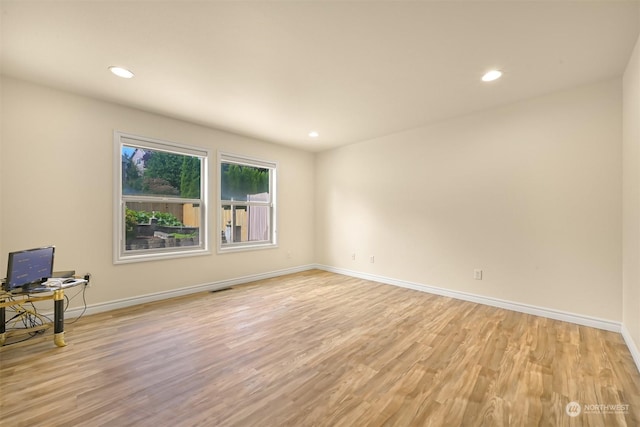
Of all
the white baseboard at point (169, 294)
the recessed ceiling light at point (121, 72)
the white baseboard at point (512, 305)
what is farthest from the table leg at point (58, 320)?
the white baseboard at point (512, 305)

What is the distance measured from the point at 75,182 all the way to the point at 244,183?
7.41 feet

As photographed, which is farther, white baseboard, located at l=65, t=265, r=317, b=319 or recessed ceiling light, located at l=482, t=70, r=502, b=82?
white baseboard, located at l=65, t=265, r=317, b=319

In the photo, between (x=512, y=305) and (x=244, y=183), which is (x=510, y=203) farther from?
(x=244, y=183)

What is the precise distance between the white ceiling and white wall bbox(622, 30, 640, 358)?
10.9 inches

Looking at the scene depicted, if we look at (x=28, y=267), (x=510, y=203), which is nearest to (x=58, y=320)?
(x=28, y=267)

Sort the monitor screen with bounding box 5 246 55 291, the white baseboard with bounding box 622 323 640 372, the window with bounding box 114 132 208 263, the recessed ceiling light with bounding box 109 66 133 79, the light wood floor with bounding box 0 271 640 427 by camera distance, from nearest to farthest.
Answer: the light wood floor with bounding box 0 271 640 427, the white baseboard with bounding box 622 323 640 372, the monitor screen with bounding box 5 246 55 291, the recessed ceiling light with bounding box 109 66 133 79, the window with bounding box 114 132 208 263

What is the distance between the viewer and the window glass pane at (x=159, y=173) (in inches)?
137

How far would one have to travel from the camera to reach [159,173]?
147 inches

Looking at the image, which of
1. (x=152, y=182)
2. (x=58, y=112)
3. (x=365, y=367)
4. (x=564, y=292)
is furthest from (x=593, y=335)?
(x=58, y=112)

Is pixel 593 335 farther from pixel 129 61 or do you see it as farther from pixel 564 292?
pixel 129 61

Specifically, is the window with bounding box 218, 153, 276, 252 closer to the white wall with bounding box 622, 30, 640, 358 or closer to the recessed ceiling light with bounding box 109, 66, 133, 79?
the recessed ceiling light with bounding box 109, 66, 133, 79

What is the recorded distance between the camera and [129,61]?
2.38 metres

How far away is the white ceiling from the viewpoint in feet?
5.89

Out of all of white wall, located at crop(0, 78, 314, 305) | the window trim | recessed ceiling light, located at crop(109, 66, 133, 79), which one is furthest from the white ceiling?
the window trim
